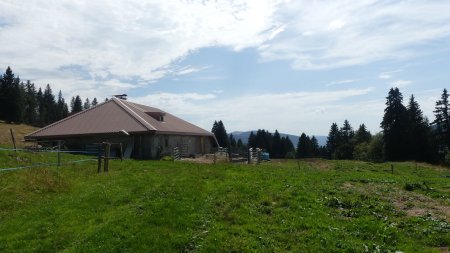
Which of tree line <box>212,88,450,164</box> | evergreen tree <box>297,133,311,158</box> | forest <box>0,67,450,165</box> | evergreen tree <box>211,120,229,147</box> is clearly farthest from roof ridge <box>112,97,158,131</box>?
evergreen tree <box>297,133,311,158</box>

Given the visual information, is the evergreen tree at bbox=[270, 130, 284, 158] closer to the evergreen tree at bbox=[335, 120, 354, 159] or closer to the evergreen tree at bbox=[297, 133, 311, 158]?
the evergreen tree at bbox=[297, 133, 311, 158]

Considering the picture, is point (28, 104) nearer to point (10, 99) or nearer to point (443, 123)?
point (10, 99)

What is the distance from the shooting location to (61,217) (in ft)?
40.8

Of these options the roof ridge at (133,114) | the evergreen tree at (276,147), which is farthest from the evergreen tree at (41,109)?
the roof ridge at (133,114)

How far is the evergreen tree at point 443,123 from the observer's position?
296 feet

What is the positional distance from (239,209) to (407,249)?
569 centimetres

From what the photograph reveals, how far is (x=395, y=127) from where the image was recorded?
263ft

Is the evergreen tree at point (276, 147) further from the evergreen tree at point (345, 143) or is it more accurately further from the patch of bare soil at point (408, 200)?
the patch of bare soil at point (408, 200)

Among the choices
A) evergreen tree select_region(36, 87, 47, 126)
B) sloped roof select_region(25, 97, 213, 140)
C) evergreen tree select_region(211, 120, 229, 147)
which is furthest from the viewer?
evergreen tree select_region(36, 87, 47, 126)

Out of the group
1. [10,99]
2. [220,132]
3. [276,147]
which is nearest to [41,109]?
[10,99]

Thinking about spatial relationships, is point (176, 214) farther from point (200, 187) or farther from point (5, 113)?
point (5, 113)

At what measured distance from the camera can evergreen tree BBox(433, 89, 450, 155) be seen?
90.2 metres

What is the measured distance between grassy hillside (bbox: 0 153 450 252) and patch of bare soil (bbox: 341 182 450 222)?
4cm

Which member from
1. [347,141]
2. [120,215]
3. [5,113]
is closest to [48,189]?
[120,215]
